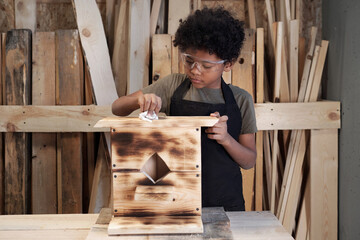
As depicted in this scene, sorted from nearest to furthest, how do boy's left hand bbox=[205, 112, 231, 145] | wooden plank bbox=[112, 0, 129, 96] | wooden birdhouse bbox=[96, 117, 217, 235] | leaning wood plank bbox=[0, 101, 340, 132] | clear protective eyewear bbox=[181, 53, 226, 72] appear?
1. wooden birdhouse bbox=[96, 117, 217, 235]
2. boy's left hand bbox=[205, 112, 231, 145]
3. clear protective eyewear bbox=[181, 53, 226, 72]
4. leaning wood plank bbox=[0, 101, 340, 132]
5. wooden plank bbox=[112, 0, 129, 96]

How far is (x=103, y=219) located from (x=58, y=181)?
5.77ft

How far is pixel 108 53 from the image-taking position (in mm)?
3117

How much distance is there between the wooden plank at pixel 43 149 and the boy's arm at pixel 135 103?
1256 millimetres

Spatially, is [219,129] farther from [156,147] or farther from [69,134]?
[69,134]

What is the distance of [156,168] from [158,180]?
134 mm

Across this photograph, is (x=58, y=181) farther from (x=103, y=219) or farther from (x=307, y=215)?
(x=307, y=215)

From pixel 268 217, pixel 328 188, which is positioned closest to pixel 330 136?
pixel 328 188

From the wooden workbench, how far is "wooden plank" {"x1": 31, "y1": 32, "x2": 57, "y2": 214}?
147 cm

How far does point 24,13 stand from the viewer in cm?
322

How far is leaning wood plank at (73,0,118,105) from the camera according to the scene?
306 cm

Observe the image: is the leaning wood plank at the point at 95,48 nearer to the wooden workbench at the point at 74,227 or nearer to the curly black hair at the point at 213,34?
the curly black hair at the point at 213,34

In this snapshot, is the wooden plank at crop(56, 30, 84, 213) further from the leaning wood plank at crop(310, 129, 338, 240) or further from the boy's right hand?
the leaning wood plank at crop(310, 129, 338, 240)

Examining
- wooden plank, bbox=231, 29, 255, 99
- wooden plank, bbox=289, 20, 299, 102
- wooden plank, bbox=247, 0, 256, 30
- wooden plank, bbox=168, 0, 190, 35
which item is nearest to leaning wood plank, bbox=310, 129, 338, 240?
wooden plank, bbox=289, 20, 299, 102

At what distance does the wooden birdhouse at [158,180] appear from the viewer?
150cm
